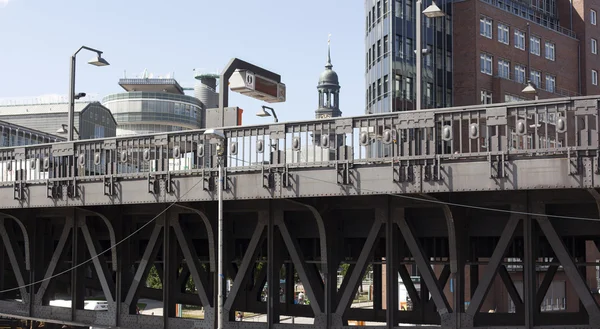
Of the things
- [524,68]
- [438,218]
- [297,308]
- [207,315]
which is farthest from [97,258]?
[524,68]

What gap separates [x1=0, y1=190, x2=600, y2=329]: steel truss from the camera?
74.9ft

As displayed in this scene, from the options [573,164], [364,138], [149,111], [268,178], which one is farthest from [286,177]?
[149,111]

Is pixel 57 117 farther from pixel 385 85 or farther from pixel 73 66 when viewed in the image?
pixel 73 66

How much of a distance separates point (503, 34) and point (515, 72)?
4.32 metres

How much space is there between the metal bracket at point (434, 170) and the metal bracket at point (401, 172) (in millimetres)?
446

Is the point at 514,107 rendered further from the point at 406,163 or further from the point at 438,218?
the point at 438,218

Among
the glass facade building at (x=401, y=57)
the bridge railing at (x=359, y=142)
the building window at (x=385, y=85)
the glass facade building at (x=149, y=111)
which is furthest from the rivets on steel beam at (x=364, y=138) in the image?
the glass facade building at (x=149, y=111)

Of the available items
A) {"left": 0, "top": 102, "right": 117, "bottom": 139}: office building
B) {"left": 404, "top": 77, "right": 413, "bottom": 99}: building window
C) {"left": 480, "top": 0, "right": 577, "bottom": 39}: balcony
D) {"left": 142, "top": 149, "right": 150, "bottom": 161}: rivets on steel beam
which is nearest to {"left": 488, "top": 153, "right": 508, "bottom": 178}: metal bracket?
{"left": 142, "top": 149, "right": 150, "bottom": 161}: rivets on steel beam

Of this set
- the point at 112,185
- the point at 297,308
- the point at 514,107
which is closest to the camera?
the point at 514,107

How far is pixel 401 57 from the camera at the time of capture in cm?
7631

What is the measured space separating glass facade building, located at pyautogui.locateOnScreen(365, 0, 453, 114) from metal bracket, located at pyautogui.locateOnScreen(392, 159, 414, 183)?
52.4 meters

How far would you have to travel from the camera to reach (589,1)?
319 feet

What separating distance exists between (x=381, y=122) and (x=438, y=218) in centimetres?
432

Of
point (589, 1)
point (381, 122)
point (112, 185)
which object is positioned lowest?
point (112, 185)
